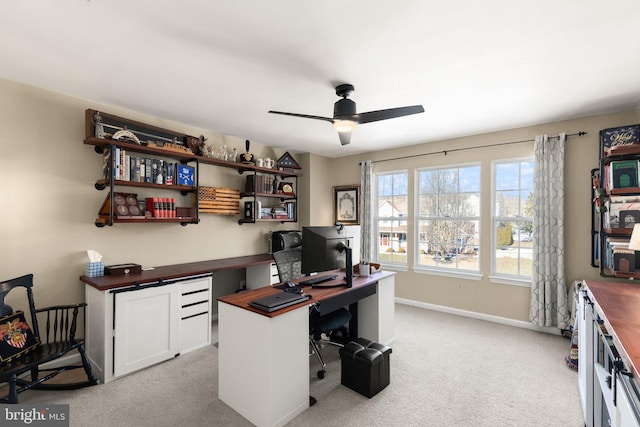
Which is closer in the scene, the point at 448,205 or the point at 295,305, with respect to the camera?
the point at 295,305

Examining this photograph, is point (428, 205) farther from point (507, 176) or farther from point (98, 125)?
point (98, 125)

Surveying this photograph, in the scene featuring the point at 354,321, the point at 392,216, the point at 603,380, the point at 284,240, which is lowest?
the point at 354,321

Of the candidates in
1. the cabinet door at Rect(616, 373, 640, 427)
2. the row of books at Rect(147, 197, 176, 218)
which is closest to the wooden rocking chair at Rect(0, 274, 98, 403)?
the row of books at Rect(147, 197, 176, 218)

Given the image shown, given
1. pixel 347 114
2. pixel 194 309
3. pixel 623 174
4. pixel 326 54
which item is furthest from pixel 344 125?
pixel 623 174

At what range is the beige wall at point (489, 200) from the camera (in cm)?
348

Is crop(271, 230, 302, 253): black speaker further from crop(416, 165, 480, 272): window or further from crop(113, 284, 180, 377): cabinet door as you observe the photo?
crop(416, 165, 480, 272): window

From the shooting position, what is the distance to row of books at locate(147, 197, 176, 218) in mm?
3307

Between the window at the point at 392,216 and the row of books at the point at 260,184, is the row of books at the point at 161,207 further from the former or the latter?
the window at the point at 392,216

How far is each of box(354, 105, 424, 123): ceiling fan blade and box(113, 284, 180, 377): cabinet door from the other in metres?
2.44

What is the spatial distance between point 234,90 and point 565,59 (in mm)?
2721

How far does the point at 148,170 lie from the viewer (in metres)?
3.26

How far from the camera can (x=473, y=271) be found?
14.3 feet

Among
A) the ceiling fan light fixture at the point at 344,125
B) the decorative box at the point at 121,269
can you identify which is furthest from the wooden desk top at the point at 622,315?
the decorative box at the point at 121,269

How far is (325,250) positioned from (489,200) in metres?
2.85
